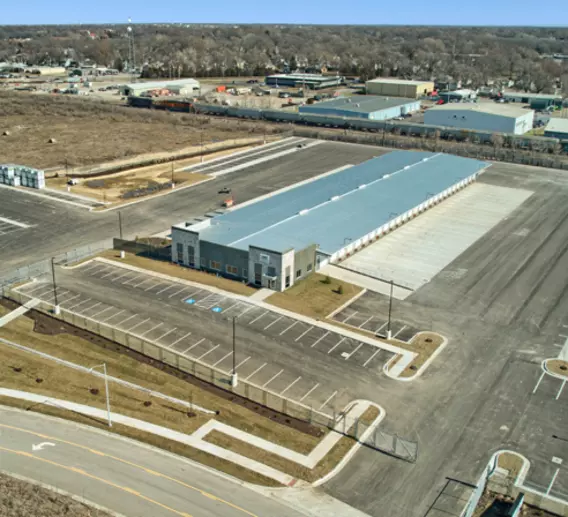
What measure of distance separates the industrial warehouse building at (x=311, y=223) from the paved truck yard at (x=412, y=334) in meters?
4.30

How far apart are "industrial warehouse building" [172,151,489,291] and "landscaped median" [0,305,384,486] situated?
1740 cm

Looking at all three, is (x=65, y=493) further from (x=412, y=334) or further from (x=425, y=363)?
(x=412, y=334)

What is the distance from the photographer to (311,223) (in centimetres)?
7525

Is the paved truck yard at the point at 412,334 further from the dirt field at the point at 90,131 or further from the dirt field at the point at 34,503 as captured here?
the dirt field at the point at 90,131

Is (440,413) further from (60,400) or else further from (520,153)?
(520,153)

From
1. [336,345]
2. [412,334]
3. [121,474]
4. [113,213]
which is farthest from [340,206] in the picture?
[121,474]

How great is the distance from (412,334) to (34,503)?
33496mm

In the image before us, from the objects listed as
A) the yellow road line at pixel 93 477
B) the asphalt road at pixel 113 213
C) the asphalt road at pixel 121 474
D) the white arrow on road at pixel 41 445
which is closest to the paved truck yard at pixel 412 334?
the asphalt road at pixel 113 213

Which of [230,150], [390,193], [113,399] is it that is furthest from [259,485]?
[230,150]

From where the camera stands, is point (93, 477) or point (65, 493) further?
point (93, 477)

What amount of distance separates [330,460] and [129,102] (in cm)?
16738

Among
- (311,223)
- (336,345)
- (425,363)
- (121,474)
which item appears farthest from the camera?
(311,223)

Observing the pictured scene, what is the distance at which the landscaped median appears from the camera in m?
39.4

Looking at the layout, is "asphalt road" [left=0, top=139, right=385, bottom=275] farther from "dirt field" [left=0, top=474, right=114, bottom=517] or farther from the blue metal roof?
"dirt field" [left=0, top=474, right=114, bottom=517]
